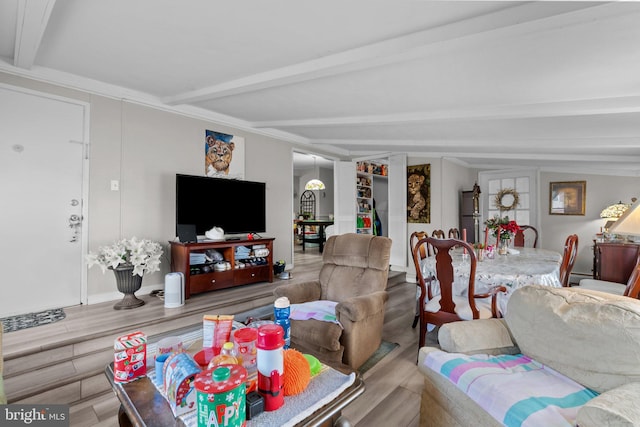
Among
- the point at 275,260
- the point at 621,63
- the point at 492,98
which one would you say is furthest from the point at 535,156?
the point at 275,260

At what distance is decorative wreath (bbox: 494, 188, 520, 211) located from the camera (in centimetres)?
627

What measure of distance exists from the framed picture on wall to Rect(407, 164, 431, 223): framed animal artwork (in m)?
2.78

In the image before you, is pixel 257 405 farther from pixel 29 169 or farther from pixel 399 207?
pixel 399 207

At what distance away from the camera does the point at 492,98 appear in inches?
116

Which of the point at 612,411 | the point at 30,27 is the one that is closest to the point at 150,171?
the point at 30,27

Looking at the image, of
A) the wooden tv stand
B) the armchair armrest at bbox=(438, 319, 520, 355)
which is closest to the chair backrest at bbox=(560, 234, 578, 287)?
the armchair armrest at bbox=(438, 319, 520, 355)

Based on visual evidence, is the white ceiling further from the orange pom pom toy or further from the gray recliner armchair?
the orange pom pom toy

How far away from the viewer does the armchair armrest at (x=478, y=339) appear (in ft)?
5.26

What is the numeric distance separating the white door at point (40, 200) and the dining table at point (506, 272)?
12.0ft

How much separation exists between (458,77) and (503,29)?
2.45ft

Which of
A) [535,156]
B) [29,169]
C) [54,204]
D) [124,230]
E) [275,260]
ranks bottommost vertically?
[275,260]

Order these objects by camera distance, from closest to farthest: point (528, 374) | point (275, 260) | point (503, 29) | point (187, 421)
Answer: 1. point (187, 421)
2. point (528, 374)
3. point (503, 29)
4. point (275, 260)

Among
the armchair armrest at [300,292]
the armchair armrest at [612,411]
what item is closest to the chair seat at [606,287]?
the armchair armrest at [612,411]

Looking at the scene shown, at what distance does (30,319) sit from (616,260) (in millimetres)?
6958
